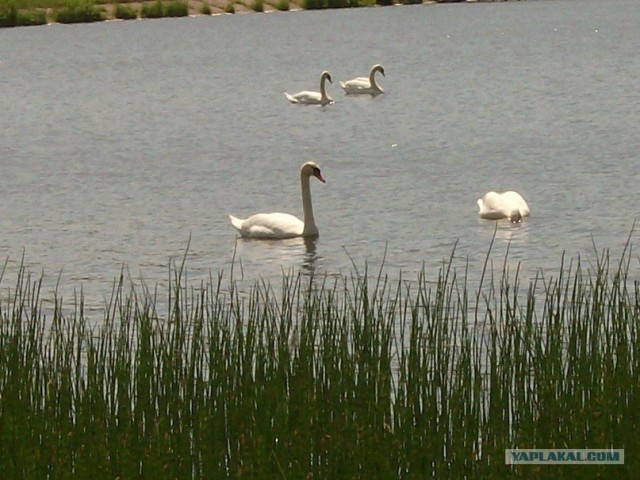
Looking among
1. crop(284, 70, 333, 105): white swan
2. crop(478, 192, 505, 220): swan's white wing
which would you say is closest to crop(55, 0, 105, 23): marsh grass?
crop(284, 70, 333, 105): white swan

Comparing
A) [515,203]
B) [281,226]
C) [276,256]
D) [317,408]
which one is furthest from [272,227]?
[317,408]

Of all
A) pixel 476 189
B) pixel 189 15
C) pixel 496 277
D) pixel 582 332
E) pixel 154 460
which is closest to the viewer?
pixel 154 460

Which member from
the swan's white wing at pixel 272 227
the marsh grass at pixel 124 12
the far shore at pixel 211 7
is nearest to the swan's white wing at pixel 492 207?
the swan's white wing at pixel 272 227

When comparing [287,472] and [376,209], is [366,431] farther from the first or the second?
[376,209]

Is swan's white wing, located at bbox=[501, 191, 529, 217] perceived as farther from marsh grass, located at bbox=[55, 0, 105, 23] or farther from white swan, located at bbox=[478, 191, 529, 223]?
marsh grass, located at bbox=[55, 0, 105, 23]

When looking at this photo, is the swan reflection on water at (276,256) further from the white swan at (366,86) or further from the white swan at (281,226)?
the white swan at (366,86)

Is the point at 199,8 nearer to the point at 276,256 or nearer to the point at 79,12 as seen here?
the point at 79,12

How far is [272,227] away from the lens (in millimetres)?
19625

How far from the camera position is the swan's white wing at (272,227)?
19516mm

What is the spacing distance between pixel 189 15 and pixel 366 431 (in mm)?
76466

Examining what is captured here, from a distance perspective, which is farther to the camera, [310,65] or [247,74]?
[310,65]

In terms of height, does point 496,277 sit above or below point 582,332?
below

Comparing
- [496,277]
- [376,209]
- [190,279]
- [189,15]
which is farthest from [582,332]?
[189,15]

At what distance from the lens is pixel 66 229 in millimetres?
21047
